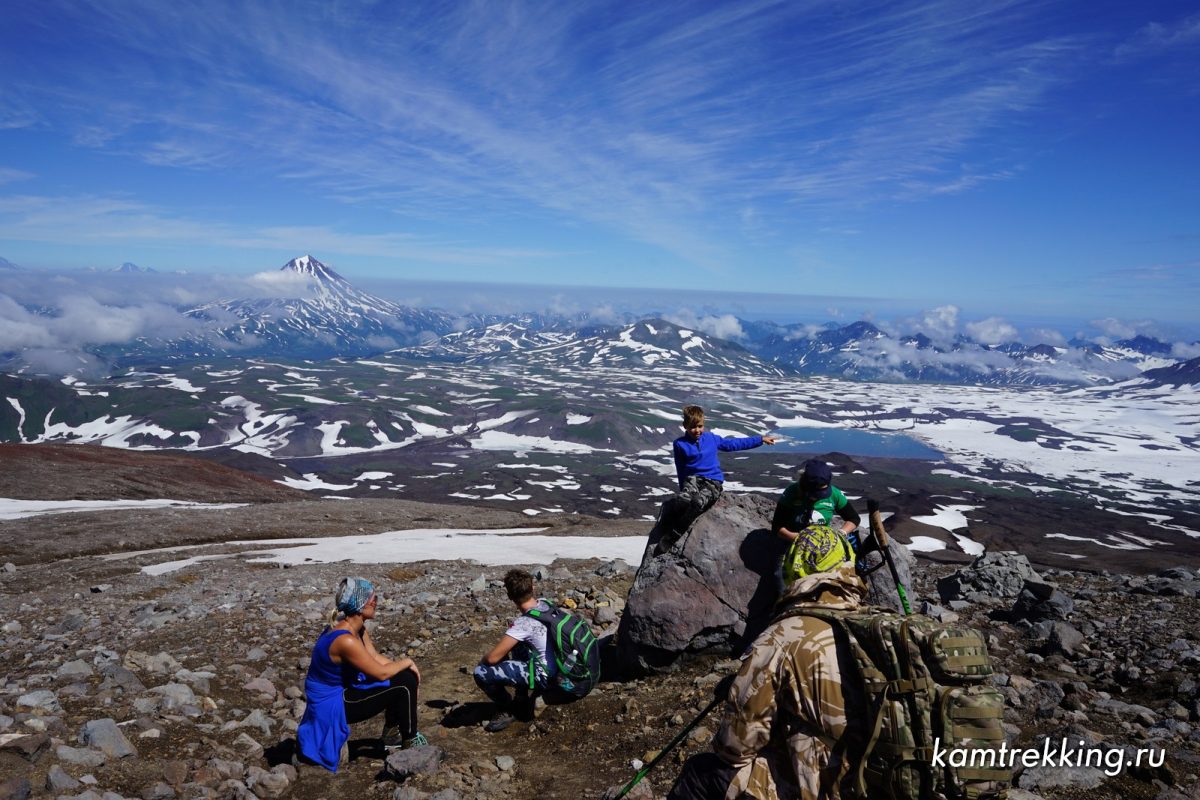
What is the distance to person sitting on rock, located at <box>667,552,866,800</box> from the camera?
14.2 ft

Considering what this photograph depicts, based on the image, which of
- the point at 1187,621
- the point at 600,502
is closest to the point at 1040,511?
the point at 600,502

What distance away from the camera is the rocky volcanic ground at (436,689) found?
7.73 m

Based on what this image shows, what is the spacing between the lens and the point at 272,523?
37.0 metres

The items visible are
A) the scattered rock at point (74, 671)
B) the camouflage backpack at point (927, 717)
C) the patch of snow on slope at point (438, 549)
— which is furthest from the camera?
the patch of snow on slope at point (438, 549)

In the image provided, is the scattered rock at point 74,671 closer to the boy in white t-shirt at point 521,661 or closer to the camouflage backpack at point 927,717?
the boy in white t-shirt at point 521,661

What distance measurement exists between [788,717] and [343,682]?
6.46 meters

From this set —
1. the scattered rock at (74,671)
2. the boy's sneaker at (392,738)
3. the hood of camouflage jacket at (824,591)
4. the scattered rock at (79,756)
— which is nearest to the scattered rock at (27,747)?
the scattered rock at (79,756)

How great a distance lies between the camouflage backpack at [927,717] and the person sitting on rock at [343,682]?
6268 millimetres

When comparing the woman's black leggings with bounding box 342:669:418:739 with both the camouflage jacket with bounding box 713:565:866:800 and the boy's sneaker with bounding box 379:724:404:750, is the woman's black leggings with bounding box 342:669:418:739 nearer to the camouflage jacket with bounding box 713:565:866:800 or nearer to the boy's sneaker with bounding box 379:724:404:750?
the boy's sneaker with bounding box 379:724:404:750

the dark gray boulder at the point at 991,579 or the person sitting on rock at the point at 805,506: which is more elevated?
the person sitting on rock at the point at 805,506

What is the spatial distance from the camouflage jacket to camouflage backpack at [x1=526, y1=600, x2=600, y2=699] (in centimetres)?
559

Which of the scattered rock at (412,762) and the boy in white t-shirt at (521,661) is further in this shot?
the boy in white t-shirt at (521,661)

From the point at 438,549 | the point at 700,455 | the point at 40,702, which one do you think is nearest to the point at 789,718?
the point at 700,455

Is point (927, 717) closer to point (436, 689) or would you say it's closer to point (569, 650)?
point (569, 650)
